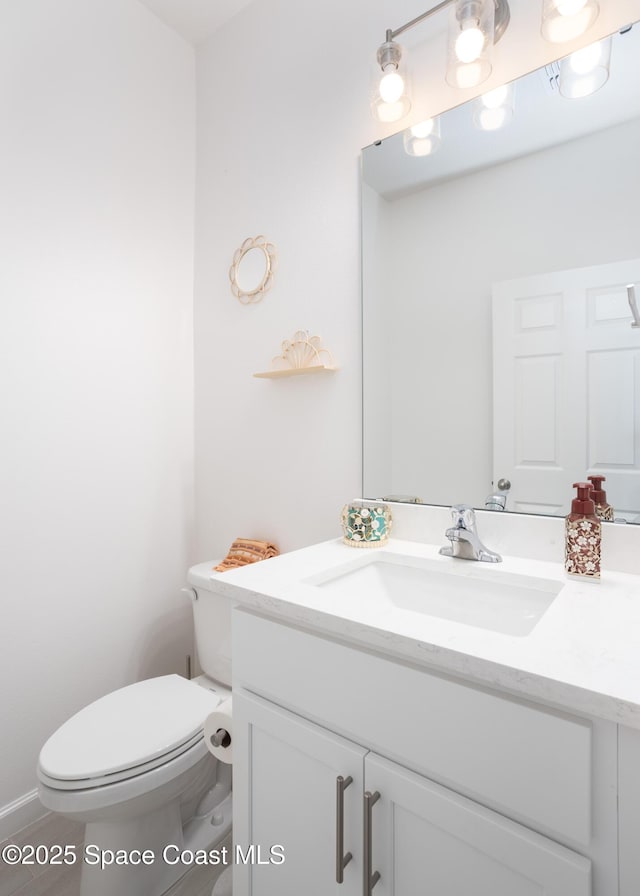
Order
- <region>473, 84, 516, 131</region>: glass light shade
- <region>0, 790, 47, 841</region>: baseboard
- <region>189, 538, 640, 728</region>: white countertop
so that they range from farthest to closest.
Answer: <region>0, 790, 47, 841</region>: baseboard → <region>473, 84, 516, 131</region>: glass light shade → <region>189, 538, 640, 728</region>: white countertop

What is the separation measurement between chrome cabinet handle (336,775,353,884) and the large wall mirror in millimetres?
695

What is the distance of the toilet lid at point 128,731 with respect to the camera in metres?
1.08

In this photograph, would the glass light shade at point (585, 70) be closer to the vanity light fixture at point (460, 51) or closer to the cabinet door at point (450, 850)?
the vanity light fixture at point (460, 51)

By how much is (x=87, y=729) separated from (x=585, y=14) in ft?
6.65

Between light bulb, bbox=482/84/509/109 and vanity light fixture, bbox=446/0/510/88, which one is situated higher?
vanity light fixture, bbox=446/0/510/88

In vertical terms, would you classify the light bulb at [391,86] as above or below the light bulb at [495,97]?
above

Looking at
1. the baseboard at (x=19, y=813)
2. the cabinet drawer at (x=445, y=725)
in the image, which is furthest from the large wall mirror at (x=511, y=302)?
the baseboard at (x=19, y=813)

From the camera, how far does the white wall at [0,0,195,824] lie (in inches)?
55.1

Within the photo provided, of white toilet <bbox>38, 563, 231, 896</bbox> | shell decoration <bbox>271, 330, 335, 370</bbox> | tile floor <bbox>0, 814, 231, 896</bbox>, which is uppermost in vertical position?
shell decoration <bbox>271, 330, 335, 370</bbox>

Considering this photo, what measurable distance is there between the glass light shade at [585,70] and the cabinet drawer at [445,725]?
1241 mm

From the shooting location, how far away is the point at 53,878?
49.4 inches

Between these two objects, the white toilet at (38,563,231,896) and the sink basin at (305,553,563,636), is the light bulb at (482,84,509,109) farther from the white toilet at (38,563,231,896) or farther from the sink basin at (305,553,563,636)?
the white toilet at (38,563,231,896)

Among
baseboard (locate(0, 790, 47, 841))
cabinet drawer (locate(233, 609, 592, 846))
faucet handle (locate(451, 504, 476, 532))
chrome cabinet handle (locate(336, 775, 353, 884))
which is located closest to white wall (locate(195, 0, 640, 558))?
faucet handle (locate(451, 504, 476, 532))

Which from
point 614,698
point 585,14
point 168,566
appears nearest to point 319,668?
point 614,698
